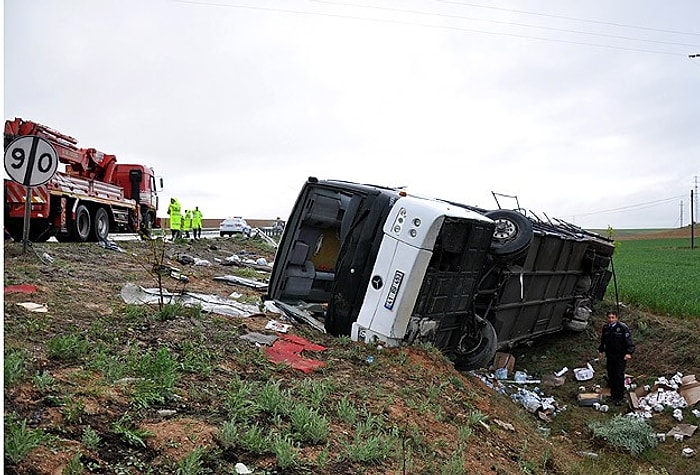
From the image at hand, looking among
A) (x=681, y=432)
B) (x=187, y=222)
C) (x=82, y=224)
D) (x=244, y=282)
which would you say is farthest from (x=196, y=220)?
(x=681, y=432)

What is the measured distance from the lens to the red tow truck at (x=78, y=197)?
11.5m

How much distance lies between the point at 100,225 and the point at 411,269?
11.3 meters

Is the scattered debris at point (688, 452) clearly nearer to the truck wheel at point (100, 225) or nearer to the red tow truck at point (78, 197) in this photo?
the red tow truck at point (78, 197)

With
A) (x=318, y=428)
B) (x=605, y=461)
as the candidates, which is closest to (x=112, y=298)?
(x=318, y=428)

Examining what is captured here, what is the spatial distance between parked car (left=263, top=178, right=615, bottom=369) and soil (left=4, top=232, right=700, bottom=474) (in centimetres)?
33

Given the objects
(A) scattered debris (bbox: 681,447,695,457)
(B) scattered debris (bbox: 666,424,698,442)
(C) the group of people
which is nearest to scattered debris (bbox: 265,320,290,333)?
(A) scattered debris (bbox: 681,447,695,457)

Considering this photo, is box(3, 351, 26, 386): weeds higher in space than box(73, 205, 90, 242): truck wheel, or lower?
higher

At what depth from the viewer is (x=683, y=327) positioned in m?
10.6

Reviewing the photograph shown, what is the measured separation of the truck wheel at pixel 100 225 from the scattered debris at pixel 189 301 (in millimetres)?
8253

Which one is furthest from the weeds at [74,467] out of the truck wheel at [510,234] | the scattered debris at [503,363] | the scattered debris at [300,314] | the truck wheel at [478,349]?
the scattered debris at [503,363]

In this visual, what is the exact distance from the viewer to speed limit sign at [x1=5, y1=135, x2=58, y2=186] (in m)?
7.41

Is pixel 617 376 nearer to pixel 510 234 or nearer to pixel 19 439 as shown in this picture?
pixel 510 234

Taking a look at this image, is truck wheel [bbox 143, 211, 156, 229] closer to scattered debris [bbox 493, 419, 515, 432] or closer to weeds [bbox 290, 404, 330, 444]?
scattered debris [bbox 493, 419, 515, 432]

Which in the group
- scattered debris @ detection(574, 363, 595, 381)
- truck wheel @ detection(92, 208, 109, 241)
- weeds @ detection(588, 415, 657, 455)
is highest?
scattered debris @ detection(574, 363, 595, 381)
